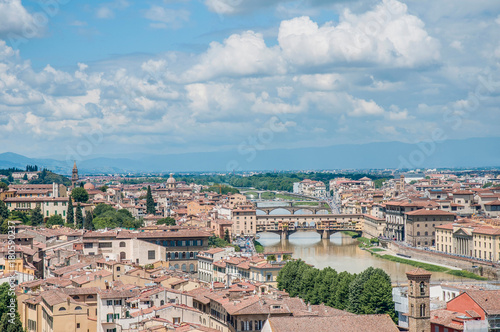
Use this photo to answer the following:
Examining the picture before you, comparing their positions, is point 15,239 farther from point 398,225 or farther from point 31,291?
point 398,225

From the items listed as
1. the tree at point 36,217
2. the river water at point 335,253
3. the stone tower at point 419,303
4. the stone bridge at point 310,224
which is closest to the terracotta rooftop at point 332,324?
the stone tower at point 419,303

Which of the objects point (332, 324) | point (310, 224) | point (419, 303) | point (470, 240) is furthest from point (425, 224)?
point (332, 324)

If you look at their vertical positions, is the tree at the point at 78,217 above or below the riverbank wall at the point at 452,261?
above

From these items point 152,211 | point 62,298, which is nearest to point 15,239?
point 62,298

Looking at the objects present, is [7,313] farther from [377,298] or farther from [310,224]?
[310,224]

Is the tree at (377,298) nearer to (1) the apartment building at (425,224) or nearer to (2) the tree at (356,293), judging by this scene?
(2) the tree at (356,293)

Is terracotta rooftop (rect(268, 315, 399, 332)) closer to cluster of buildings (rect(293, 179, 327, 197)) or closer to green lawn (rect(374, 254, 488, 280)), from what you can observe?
green lawn (rect(374, 254, 488, 280))
